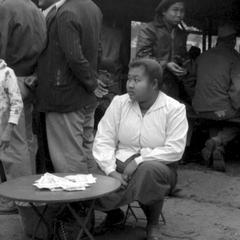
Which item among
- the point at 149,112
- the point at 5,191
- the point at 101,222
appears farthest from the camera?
the point at 101,222

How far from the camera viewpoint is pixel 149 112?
4.60 meters

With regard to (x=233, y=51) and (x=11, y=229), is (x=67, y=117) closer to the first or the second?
(x=11, y=229)

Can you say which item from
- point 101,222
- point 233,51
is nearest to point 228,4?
point 233,51

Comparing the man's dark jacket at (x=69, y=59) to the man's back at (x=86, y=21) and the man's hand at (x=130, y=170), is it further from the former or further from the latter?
the man's hand at (x=130, y=170)

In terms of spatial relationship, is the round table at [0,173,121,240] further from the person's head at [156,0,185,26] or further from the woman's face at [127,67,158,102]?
the person's head at [156,0,185,26]

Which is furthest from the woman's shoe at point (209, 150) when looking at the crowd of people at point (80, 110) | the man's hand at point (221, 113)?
the crowd of people at point (80, 110)

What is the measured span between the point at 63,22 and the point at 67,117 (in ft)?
2.52

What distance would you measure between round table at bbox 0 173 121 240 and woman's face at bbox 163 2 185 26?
2265mm

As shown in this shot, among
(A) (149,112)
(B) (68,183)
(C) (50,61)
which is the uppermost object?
(C) (50,61)

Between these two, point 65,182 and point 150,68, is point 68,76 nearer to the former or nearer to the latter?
point 150,68

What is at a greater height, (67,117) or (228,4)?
(228,4)

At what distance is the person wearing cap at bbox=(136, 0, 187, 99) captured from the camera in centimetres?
595

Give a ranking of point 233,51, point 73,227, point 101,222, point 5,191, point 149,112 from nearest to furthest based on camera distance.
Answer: point 5,191
point 73,227
point 149,112
point 101,222
point 233,51

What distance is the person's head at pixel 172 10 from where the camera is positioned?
5.91 m
